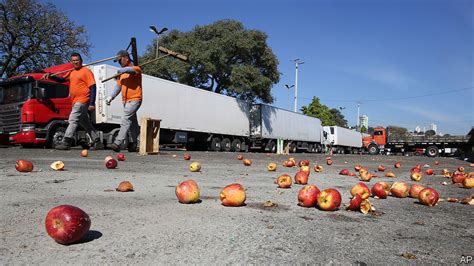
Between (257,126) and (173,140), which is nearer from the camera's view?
(173,140)

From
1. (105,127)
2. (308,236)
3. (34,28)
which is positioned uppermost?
(34,28)

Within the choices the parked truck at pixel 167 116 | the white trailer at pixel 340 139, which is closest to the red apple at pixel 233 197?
the parked truck at pixel 167 116

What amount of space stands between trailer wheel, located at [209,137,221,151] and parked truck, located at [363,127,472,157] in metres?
28.7

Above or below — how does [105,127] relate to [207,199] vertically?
above

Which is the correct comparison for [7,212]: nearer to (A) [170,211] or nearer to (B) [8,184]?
(A) [170,211]

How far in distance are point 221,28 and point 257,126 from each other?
356 inches

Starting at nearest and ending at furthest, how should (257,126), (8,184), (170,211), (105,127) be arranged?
1. (170,211)
2. (8,184)
3. (105,127)
4. (257,126)

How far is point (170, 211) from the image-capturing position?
131 inches

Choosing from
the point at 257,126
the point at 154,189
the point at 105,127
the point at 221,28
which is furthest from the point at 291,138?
the point at 154,189

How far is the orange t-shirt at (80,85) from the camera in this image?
32.3 ft

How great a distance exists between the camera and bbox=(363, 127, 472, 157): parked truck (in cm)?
4571

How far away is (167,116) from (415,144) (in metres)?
36.0

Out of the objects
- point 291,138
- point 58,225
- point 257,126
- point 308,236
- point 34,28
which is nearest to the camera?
point 58,225
